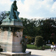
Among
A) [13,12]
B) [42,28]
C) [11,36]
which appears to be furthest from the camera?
[42,28]

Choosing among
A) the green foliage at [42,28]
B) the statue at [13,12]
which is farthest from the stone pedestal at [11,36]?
the green foliage at [42,28]

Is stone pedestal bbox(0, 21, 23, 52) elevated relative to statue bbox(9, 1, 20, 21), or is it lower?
lower

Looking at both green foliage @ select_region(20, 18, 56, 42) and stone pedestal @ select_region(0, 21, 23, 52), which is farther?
green foliage @ select_region(20, 18, 56, 42)

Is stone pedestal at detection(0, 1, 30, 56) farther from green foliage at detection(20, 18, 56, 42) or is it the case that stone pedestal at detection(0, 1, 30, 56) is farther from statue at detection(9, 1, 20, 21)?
green foliage at detection(20, 18, 56, 42)

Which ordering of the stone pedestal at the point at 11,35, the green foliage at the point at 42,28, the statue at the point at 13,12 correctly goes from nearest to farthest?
the stone pedestal at the point at 11,35
the statue at the point at 13,12
the green foliage at the point at 42,28

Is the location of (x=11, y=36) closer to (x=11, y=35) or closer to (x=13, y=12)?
(x=11, y=35)

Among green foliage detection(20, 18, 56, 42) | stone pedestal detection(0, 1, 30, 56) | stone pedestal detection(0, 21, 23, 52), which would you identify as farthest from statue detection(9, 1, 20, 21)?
green foliage detection(20, 18, 56, 42)

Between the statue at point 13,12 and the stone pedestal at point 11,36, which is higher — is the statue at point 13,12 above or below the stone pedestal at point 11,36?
above

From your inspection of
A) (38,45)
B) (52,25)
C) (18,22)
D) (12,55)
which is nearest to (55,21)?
(52,25)

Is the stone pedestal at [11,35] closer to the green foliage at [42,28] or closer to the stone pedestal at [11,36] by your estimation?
the stone pedestal at [11,36]

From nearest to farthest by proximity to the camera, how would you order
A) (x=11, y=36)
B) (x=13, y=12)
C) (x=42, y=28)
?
(x=11, y=36) < (x=13, y=12) < (x=42, y=28)

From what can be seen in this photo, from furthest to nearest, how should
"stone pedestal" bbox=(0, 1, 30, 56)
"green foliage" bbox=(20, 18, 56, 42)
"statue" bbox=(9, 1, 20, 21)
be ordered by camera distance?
"green foliage" bbox=(20, 18, 56, 42) → "statue" bbox=(9, 1, 20, 21) → "stone pedestal" bbox=(0, 1, 30, 56)

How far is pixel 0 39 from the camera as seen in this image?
565 inches

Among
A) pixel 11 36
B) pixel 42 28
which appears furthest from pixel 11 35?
pixel 42 28
